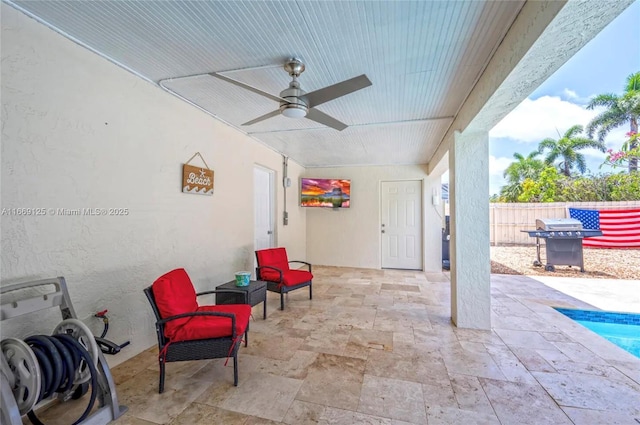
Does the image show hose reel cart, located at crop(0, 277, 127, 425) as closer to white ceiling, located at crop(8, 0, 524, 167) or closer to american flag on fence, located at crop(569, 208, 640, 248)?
white ceiling, located at crop(8, 0, 524, 167)

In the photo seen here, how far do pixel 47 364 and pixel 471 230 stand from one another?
3.62m

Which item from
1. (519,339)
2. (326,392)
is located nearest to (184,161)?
(326,392)

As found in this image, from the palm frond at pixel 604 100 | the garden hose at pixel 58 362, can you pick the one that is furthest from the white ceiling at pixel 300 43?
the palm frond at pixel 604 100

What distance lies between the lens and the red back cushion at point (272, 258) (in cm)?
390

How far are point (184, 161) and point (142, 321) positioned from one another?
1661 mm

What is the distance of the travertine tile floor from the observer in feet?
5.46

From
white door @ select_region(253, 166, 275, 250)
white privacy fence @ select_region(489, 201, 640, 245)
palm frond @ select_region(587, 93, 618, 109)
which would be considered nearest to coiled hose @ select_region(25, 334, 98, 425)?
white door @ select_region(253, 166, 275, 250)

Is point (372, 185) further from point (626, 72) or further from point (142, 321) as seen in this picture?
point (626, 72)

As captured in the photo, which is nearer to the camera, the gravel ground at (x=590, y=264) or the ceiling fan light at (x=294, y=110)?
the ceiling fan light at (x=294, y=110)

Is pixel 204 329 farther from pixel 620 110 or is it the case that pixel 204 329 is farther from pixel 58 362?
pixel 620 110

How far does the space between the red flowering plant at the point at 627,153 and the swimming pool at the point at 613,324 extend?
9.14 metres

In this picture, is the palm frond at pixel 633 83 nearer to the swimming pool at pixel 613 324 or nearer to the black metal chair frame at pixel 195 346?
the swimming pool at pixel 613 324

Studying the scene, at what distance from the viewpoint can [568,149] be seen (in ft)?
41.5

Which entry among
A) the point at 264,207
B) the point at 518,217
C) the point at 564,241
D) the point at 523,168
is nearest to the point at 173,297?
the point at 264,207
